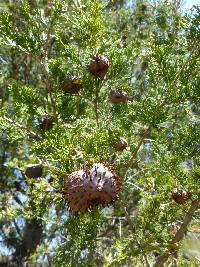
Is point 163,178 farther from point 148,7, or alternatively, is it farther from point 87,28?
point 148,7

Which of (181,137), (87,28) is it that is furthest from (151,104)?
(87,28)

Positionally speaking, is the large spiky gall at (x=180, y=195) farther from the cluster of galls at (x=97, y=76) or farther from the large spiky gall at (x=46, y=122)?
the large spiky gall at (x=46, y=122)

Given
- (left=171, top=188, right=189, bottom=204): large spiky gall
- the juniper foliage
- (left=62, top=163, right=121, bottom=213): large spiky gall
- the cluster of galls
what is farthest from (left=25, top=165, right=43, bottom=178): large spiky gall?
(left=62, top=163, right=121, bottom=213): large spiky gall

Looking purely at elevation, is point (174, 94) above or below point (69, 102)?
below

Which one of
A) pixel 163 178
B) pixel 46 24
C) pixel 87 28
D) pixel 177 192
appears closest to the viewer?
pixel 87 28

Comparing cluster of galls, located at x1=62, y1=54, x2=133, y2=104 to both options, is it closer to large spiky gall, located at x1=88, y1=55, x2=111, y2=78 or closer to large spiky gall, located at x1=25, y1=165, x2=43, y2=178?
large spiky gall, located at x1=88, y1=55, x2=111, y2=78

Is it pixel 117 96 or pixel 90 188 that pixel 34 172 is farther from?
pixel 90 188

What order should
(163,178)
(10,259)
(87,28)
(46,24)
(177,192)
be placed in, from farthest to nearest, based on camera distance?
1. (10,259)
2. (163,178)
3. (177,192)
4. (46,24)
5. (87,28)
